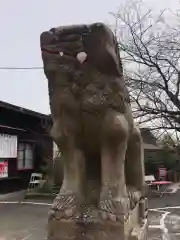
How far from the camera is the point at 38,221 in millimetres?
7930

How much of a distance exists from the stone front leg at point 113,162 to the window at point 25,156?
12.6 m

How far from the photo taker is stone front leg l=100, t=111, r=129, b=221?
3.18 meters

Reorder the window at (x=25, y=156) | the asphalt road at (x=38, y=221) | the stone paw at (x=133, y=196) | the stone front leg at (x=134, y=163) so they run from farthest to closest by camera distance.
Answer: the window at (x=25, y=156)
the asphalt road at (x=38, y=221)
the stone front leg at (x=134, y=163)
the stone paw at (x=133, y=196)

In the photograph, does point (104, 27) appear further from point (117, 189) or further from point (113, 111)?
point (117, 189)

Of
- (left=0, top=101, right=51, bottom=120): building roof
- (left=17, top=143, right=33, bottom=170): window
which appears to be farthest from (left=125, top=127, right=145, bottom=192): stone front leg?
(left=17, top=143, right=33, bottom=170): window

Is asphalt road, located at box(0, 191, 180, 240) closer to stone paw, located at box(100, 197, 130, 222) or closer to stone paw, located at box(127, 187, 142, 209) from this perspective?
stone paw, located at box(127, 187, 142, 209)

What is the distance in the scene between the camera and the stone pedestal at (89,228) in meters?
3.06

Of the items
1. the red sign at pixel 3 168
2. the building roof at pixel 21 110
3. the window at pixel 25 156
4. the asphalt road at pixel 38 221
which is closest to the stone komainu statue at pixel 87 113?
the asphalt road at pixel 38 221

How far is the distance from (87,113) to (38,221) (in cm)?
531

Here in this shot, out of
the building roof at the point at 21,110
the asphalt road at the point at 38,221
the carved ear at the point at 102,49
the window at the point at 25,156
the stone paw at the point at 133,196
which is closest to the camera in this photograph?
the carved ear at the point at 102,49

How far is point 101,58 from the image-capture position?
3.11 m

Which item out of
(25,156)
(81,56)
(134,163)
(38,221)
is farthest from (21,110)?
(81,56)

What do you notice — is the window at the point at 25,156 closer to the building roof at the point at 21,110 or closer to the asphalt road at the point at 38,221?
the building roof at the point at 21,110

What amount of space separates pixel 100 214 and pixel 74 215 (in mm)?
245
